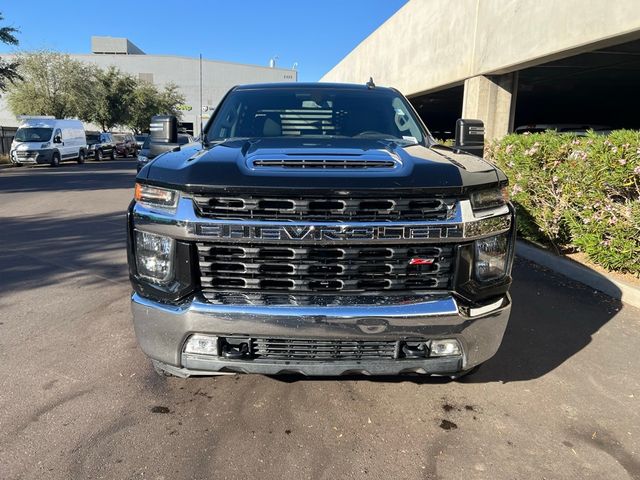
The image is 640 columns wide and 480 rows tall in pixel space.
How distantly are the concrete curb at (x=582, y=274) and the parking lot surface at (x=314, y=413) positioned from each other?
61 centimetres

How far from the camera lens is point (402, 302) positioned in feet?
8.24

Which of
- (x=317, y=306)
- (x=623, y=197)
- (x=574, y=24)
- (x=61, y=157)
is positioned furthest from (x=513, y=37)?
(x=61, y=157)

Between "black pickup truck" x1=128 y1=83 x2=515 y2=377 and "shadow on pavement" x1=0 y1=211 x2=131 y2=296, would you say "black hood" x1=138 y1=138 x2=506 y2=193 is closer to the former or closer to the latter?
"black pickup truck" x1=128 y1=83 x2=515 y2=377

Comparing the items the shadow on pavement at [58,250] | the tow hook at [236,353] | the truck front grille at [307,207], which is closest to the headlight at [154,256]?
the truck front grille at [307,207]

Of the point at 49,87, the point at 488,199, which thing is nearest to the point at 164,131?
the point at 488,199

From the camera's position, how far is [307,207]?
2.46 meters

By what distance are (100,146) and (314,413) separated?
3467 centimetres

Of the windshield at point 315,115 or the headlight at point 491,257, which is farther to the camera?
the windshield at point 315,115

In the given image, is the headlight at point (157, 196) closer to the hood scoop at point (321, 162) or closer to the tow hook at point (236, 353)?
the hood scoop at point (321, 162)

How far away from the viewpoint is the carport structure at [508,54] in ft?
29.6

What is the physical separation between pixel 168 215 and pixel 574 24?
30.6 feet

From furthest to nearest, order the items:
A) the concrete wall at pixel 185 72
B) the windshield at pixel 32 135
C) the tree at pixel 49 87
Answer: the concrete wall at pixel 185 72 < the tree at pixel 49 87 < the windshield at pixel 32 135

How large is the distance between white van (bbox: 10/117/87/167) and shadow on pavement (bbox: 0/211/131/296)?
57.5 ft

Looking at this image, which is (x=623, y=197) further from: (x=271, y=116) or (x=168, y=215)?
(x=168, y=215)
